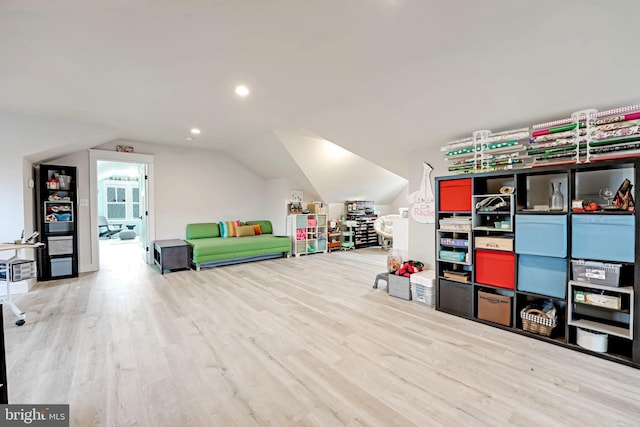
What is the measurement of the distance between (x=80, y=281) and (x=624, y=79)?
22.7 feet

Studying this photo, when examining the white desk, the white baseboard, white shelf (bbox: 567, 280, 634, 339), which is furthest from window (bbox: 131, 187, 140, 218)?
white shelf (bbox: 567, 280, 634, 339)

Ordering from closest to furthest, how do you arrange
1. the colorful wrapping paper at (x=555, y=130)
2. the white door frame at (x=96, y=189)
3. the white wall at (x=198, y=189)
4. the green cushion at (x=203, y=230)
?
the colorful wrapping paper at (x=555, y=130)
the white door frame at (x=96, y=189)
the white wall at (x=198, y=189)
the green cushion at (x=203, y=230)

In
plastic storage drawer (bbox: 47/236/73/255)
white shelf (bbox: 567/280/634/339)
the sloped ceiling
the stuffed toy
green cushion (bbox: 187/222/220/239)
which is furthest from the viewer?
green cushion (bbox: 187/222/220/239)

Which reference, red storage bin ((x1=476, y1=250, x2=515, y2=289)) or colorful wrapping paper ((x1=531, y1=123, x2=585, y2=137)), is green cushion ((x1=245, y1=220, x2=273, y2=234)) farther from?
colorful wrapping paper ((x1=531, y1=123, x2=585, y2=137))

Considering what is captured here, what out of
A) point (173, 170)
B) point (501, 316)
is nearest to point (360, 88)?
point (501, 316)

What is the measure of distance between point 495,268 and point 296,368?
7.16 feet

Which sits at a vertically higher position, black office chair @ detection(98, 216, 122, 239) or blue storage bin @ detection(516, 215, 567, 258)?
blue storage bin @ detection(516, 215, 567, 258)

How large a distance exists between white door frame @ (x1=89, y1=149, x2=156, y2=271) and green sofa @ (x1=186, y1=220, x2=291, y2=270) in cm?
76

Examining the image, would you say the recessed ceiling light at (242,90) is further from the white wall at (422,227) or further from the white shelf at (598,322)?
the white shelf at (598,322)

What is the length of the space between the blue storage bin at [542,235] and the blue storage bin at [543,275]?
0.11 m

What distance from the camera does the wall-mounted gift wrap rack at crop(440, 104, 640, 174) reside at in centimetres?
212

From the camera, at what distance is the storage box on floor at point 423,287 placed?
3.26 meters

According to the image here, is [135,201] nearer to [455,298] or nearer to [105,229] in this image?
[105,229]

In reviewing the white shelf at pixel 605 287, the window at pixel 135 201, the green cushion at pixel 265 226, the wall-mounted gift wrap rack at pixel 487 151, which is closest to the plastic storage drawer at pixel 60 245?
the green cushion at pixel 265 226
